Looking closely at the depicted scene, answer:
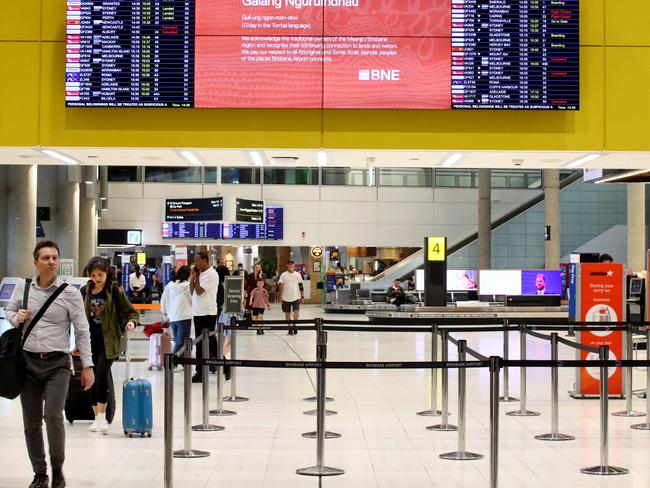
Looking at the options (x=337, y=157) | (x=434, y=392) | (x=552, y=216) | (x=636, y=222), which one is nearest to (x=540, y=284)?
(x=636, y=222)

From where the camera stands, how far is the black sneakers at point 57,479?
6.70 meters

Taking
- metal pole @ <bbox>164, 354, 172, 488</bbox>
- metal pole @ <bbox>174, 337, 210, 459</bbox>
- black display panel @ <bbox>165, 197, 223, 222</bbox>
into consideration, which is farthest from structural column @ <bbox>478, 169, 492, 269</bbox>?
metal pole @ <bbox>164, 354, 172, 488</bbox>

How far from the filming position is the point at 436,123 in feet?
30.1

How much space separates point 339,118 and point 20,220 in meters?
18.2

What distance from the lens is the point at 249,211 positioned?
35.8 metres

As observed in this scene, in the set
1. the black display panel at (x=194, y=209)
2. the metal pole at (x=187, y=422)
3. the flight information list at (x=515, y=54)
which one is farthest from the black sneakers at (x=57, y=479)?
the black display panel at (x=194, y=209)

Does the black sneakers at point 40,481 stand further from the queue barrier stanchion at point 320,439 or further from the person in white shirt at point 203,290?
the person in white shirt at point 203,290

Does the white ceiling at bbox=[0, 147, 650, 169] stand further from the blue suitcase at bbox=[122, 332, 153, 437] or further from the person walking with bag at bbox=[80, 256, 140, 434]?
the blue suitcase at bbox=[122, 332, 153, 437]

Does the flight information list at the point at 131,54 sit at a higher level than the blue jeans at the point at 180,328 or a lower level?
higher

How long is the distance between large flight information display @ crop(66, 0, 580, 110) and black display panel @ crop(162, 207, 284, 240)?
25.8m

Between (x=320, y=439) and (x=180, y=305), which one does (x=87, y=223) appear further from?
(x=320, y=439)

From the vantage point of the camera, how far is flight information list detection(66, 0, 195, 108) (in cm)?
898

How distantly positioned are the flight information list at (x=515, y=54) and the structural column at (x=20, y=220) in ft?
61.2

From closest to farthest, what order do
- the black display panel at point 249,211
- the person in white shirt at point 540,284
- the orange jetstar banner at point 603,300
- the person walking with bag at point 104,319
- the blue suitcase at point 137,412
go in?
the blue suitcase at point 137,412, the person walking with bag at point 104,319, the orange jetstar banner at point 603,300, the person in white shirt at point 540,284, the black display panel at point 249,211
